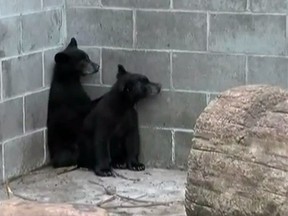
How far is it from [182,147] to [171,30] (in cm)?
94

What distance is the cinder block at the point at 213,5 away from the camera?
23.6 ft

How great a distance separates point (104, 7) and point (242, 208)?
3219 millimetres

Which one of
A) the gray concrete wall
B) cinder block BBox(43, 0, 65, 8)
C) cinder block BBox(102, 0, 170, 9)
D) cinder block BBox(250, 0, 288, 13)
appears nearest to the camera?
cinder block BBox(250, 0, 288, 13)

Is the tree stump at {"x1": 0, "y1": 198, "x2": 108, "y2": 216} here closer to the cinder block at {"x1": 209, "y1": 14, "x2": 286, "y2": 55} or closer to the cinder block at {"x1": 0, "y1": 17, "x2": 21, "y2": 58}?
the cinder block at {"x1": 0, "y1": 17, "x2": 21, "y2": 58}

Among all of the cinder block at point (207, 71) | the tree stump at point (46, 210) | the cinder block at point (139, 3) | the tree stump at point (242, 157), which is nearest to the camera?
the tree stump at point (46, 210)

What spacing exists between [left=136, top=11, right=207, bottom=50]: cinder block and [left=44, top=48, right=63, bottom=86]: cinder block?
0.72 meters

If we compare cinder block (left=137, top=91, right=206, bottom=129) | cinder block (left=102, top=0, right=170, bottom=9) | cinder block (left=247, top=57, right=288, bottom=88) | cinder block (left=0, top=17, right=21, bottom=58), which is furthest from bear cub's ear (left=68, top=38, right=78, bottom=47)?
cinder block (left=247, top=57, right=288, bottom=88)

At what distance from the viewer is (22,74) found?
731 centimetres

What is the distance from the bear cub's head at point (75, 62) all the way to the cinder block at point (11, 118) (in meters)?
0.56

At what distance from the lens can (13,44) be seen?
719cm

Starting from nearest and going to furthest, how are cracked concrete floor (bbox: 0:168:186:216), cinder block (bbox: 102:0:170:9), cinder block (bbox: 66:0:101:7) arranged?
cracked concrete floor (bbox: 0:168:186:216) < cinder block (bbox: 102:0:170:9) < cinder block (bbox: 66:0:101:7)

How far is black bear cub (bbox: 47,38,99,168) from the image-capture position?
7668mm

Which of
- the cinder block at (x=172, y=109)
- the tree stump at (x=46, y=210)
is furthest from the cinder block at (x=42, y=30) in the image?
the tree stump at (x=46, y=210)

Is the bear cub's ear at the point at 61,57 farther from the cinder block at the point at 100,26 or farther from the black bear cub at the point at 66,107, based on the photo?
the cinder block at the point at 100,26
